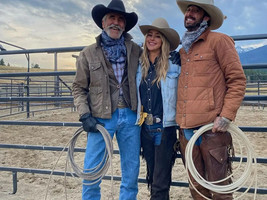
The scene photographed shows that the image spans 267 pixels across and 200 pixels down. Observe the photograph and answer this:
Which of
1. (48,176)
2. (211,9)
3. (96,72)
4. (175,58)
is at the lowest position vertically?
(48,176)

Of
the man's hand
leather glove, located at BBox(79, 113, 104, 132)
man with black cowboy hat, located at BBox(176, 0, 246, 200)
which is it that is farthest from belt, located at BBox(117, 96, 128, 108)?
the man's hand

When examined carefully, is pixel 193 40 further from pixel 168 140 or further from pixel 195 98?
pixel 168 140

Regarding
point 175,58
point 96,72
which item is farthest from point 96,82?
point 175,58

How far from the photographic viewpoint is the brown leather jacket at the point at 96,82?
1999mm

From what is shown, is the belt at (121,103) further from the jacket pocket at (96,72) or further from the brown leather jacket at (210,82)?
the brown leather jacket at (210,82)

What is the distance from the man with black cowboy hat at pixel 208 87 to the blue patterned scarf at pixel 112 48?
0.53 meters

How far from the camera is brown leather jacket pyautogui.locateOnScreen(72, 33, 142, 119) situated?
2.00m

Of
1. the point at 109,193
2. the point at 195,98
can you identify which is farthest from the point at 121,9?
the point at 109,193

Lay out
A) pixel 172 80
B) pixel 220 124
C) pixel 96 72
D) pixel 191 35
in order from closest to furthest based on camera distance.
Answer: pixel 220 124 → pixel 191 35 → pixel 172 80 → pixel 96 72

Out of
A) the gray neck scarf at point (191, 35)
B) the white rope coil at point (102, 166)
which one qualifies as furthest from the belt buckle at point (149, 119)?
the gray neck scarf at point (191, 35)

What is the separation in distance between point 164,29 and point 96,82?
69 centimetres

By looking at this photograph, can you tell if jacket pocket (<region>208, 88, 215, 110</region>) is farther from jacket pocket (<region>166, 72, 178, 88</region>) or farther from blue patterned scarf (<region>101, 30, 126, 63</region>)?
blue patterned scarf (<region>101, 30, 126, 63</region>)

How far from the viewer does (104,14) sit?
7.06 ft

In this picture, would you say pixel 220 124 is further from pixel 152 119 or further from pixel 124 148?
pixel 124 148
